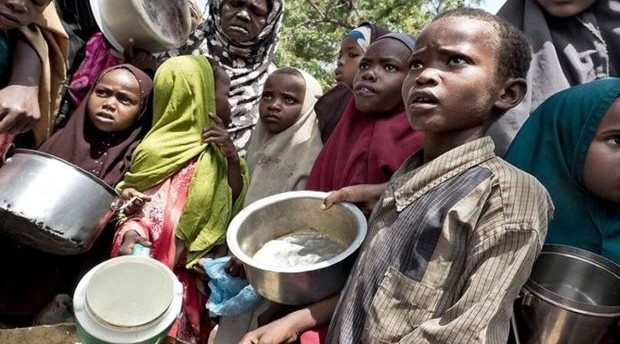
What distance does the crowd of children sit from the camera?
50.2 inches

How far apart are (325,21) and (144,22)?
26.4 ft

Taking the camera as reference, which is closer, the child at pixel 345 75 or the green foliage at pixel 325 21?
the child at pixel 345 75

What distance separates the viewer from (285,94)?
2.54m

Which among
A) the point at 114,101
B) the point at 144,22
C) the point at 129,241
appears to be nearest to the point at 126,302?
the point at 129,241

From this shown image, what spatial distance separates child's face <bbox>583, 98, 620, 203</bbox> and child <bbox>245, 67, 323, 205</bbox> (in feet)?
3.76

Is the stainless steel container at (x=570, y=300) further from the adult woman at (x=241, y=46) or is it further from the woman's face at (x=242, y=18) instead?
the woman's face at (x=242, y=18)

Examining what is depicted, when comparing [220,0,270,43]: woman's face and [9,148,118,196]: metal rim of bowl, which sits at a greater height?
[220,0,270,43]: woman's face

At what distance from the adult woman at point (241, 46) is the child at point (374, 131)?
0.82 metres

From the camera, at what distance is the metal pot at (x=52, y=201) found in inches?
72.1

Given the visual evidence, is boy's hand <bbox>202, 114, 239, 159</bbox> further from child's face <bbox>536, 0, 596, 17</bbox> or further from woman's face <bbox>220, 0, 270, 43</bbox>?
child's face <bbox>536, 0, 596, 17</bbox>

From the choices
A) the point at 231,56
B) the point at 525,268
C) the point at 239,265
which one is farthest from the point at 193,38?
the point at 525,268

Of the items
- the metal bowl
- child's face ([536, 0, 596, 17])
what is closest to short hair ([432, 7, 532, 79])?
child's face ([536, 0, 596, 17])

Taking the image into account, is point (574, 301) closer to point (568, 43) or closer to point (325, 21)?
point (568, 43)

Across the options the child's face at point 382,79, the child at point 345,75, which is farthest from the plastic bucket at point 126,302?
the child at point 345,75
